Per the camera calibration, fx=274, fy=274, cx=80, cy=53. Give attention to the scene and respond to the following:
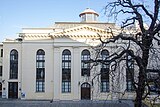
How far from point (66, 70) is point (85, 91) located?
14.7 feet

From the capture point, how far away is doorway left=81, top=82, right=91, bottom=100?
43281 mm

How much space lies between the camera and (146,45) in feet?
36.9

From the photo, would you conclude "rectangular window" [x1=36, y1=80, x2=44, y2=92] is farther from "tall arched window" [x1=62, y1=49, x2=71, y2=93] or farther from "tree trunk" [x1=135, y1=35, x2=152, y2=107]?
"tree trunk" [x1=135, y1=35, x2=152, y2=107]

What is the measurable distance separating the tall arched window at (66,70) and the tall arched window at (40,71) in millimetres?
3244

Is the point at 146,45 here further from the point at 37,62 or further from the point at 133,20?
the point at 37,62

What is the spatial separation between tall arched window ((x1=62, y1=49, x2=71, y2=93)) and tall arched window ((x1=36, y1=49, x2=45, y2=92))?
3244 mm

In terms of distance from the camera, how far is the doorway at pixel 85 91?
4328 centimetres

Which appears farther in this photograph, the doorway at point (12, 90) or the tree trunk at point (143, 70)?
the doorway at point (12, 90)

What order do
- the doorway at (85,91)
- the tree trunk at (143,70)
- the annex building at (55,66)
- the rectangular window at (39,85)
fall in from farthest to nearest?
the rectangular window at (39,85) → the doorway at (85,91) → the annex building at (55,66) → the tree trunk at (143,70)

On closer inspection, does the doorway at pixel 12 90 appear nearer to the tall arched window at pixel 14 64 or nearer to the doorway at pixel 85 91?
the tall arched window at pixel 14 64

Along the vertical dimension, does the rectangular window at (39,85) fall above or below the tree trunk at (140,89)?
below

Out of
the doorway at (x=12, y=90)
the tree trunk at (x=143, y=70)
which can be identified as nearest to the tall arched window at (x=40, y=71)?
the doorway at (x=12, y=90)

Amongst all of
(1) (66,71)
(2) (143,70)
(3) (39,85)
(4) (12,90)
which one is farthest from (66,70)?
(2) (143,70)

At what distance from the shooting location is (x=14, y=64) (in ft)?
147
